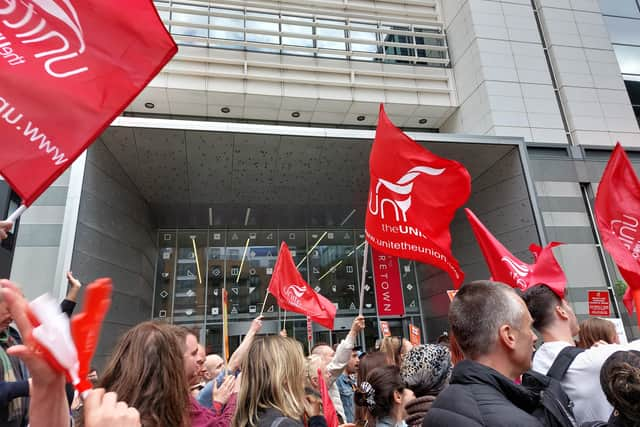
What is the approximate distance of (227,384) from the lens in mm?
3400

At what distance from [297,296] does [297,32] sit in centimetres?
1005

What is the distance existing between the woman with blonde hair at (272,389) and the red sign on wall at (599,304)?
9.48 m

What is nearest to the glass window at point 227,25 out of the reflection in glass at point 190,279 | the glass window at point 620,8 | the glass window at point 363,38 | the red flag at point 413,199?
the glass window at point 363,38

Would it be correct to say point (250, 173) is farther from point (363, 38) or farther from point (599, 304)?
point (599, 304)

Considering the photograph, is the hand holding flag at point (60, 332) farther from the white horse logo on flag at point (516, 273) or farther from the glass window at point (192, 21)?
the glass window at point (192, 21)

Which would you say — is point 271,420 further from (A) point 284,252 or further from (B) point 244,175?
(B) point 244,175

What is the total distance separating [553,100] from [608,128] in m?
Result: 1.89

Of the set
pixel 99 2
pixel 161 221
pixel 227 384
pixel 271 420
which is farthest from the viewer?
pixel 161 221

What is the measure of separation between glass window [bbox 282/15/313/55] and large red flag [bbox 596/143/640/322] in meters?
10.3

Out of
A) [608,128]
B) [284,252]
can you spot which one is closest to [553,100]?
[608,128]

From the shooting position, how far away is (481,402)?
1.75 metres

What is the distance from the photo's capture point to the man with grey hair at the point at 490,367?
5.61 feet

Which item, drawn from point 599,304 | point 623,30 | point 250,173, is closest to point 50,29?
point 250,173

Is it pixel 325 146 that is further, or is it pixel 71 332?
pixel 325 146
